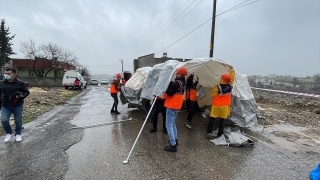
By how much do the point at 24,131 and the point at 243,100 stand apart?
6520 millimetres

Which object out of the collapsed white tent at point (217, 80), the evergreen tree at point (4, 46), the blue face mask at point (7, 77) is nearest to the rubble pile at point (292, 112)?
the collapsed white tent at point (217, 80)

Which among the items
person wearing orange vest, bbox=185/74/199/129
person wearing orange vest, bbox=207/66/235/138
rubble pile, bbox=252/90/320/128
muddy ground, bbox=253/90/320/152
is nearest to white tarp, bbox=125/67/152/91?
person wearing orange vest, bbox=185/74/199/129

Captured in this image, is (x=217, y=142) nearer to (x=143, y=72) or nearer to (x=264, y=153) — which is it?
(x=264, y=153)

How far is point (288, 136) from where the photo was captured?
6113mm

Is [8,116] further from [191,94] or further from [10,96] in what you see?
[191,94]

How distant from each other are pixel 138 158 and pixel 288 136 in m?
4.60

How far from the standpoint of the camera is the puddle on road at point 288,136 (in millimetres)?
5400

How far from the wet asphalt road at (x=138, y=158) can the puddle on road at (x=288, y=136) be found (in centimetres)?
40

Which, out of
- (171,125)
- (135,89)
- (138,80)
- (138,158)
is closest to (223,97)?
(171,125)

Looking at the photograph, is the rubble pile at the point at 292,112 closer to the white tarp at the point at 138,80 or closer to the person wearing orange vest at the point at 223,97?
the person wearing orange vest at the point at 223,97

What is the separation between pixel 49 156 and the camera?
13.8ft

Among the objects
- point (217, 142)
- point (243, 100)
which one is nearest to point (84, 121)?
point (217, 142)

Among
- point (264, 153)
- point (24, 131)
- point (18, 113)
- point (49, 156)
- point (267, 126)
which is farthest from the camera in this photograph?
point (267, 126)

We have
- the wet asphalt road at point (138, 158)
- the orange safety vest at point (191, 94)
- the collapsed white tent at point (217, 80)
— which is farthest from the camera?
the orange safety vest at point (191, 94)
